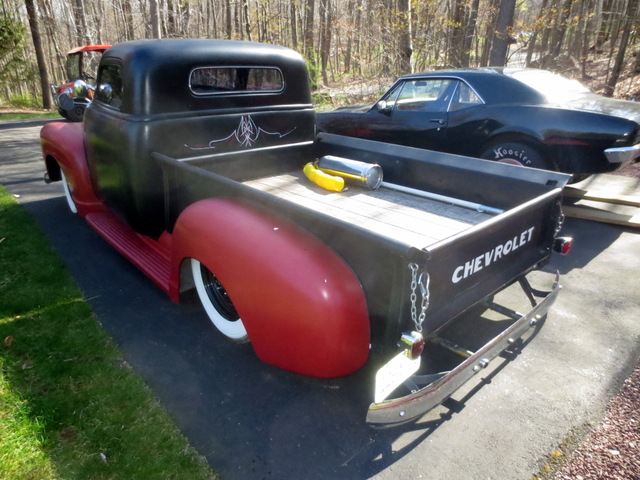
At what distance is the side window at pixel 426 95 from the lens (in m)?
5.24

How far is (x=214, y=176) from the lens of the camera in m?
2.34

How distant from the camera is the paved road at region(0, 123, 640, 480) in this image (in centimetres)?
194

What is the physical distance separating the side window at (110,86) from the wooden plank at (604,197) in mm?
4905

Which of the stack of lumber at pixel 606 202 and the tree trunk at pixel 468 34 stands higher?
the tree trunk at pixel 468 34

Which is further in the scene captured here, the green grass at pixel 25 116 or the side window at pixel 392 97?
the green grass at pixel 25 116

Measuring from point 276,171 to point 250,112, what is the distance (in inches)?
19.8

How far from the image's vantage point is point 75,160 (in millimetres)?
3889

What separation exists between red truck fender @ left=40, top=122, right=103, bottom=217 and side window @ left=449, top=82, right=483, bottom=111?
3.98m

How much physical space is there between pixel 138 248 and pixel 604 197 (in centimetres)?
491

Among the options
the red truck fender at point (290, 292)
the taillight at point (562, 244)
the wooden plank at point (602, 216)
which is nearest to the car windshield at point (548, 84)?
the wooden plank at point (602, 216)

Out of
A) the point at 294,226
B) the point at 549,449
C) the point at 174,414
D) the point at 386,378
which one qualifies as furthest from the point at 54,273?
the point at 549,449

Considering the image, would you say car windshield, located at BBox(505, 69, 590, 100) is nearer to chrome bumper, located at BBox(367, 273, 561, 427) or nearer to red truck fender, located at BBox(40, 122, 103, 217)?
chrome bumper, located at BBox(367, 273, 561, 427)

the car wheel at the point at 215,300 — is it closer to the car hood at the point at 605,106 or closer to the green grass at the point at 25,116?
the car hood at the point at 605,106

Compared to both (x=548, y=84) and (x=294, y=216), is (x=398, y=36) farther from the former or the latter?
(x=294, y=216)
